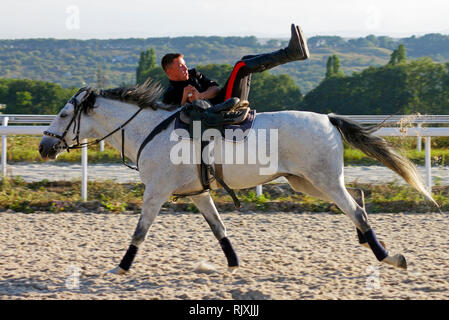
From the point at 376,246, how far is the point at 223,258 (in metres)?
1.48

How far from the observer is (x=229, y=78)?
5062mm

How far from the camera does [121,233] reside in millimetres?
6551

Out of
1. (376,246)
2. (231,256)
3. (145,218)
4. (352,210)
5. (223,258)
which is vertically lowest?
(223,258)

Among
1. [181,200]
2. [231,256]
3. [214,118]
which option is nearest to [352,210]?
[231,256]

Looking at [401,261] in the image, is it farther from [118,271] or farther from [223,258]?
[118,271]

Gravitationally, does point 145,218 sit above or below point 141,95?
below

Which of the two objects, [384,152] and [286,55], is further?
[384,152]

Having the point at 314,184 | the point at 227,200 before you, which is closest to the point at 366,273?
the point at 314,184

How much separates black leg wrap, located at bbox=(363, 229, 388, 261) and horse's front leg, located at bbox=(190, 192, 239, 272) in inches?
44.7

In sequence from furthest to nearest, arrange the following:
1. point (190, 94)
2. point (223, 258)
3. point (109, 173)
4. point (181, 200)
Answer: point (109, 173)
point (181, 200)
point (223, 258)
point (190, 94)

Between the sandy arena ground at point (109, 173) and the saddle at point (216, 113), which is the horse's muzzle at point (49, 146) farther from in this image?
the sandy arena ground at point (109, 173)

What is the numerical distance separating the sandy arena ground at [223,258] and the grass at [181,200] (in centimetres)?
30

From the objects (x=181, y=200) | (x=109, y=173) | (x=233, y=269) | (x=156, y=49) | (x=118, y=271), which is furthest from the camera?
(x=156, y=49)

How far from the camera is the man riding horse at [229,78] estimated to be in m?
4.78
